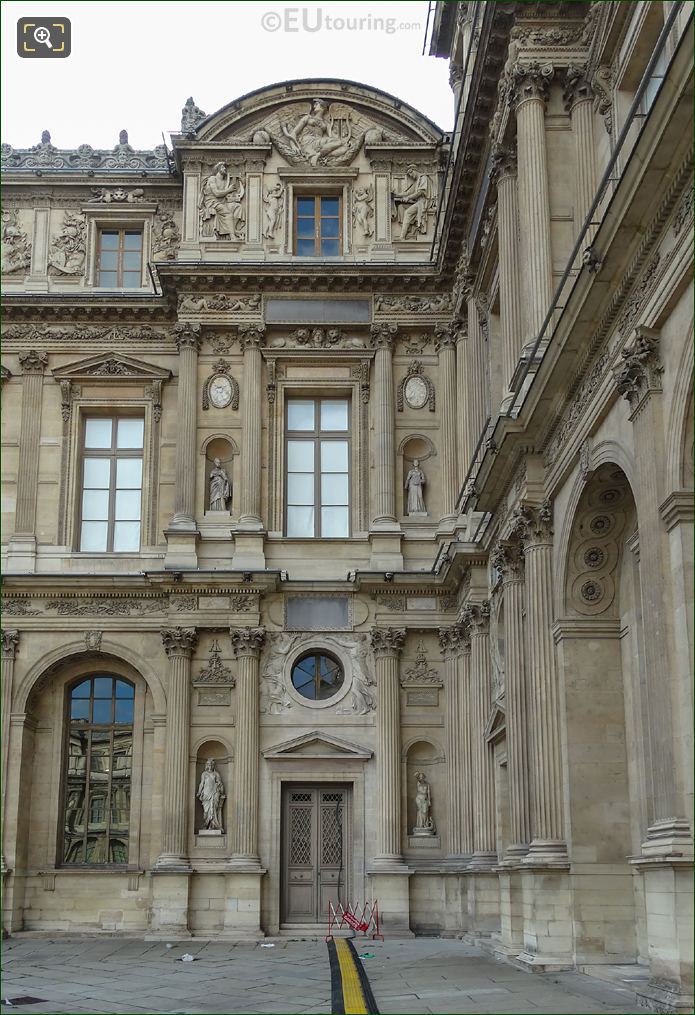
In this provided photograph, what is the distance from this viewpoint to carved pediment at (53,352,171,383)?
1172 inches

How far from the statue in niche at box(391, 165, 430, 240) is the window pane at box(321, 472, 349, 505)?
5.71 meters

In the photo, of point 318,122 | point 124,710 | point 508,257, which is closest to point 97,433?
point 124,710

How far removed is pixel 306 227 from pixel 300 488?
246 inches

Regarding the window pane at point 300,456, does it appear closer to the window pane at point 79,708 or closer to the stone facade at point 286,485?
the stone facade at point 286,485

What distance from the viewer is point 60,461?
29516 mm

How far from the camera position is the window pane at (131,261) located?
31.0m

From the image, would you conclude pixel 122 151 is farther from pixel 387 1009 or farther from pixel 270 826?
pixel 387 1009

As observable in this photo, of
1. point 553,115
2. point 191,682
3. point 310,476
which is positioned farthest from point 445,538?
point 553,115

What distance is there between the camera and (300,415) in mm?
30000

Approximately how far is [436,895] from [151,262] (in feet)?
49.3

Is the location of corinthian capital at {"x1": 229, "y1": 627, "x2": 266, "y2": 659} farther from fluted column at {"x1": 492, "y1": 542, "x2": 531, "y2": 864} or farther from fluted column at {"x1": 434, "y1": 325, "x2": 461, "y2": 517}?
fluted column at {"x1": 492, "y1": 542, "x2": 531, "y2": 864}

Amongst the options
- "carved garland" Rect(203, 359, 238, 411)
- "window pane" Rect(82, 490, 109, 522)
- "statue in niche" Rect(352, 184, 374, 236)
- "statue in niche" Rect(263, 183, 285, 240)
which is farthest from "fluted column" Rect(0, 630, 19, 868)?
"statue in niche" Rect(352, 184, 374, 236)

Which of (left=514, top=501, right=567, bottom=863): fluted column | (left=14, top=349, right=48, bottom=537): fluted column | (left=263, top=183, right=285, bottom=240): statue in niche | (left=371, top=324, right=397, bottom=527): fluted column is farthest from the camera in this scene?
(left=263, top=183, right=285, bottom=240): statue in niche

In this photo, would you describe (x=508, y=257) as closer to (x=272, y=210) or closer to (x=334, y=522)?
(x=334, y=522)
